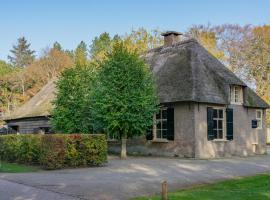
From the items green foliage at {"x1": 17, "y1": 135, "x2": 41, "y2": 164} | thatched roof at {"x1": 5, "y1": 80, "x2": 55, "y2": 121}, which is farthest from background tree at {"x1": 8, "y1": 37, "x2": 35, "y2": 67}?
green foliage at {"x1": 17, "y1": 135, "x2": 41, "y2": 164}

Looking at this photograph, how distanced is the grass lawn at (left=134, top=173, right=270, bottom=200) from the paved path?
759 mm

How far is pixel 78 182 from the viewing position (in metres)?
12.4

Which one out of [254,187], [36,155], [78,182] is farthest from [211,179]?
[36,155]

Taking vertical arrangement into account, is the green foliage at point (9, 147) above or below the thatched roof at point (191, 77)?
below

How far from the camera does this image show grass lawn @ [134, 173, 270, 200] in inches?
382

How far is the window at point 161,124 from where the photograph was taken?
24.3 meters

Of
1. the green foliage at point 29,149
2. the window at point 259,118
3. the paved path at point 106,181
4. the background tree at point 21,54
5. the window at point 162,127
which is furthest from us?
the background tree at point 21,54

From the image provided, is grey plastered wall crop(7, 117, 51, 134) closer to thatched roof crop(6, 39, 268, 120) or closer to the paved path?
thatched roof crop(6, 39, 268, 120)

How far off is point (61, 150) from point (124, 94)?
239 inches

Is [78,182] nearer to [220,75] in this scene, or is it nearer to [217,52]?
[220,75]

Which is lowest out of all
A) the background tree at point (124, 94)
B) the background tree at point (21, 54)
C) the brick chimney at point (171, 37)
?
the background tree at point (124, 94)

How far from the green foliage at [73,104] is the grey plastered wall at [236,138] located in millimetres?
6869

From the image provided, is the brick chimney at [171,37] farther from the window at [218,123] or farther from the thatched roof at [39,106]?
the thatched roof at [39,106]

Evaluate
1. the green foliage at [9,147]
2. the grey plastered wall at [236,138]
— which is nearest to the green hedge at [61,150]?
the green foliage at [9,147]
